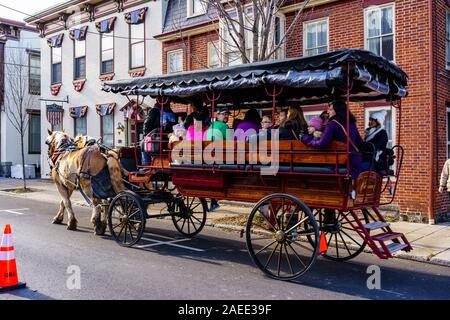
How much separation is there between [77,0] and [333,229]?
1795cm

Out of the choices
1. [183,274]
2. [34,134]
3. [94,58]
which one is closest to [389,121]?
[183,274]

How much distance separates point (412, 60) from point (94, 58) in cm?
1403

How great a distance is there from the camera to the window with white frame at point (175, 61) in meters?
16.5

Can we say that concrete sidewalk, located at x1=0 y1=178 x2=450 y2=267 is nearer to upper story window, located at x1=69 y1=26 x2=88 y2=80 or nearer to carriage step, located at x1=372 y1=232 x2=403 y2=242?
carriage step, located at x1=372 y1=232 x2=403 y2=242

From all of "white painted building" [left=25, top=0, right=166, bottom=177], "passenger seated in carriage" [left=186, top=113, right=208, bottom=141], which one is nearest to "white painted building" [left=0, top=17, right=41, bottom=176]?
"white painted building" [left=25, top=0, right=166, bottom=177]

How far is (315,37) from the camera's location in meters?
12.8

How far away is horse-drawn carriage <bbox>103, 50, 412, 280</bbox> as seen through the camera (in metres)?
5.88

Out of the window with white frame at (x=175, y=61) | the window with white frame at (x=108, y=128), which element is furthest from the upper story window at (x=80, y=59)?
the window with white frame at (x=175, y=61)

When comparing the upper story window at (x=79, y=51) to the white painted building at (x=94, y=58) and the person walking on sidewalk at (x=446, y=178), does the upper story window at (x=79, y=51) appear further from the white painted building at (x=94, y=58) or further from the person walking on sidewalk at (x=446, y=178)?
the person walking on sidewalk at (x=446, y=178)

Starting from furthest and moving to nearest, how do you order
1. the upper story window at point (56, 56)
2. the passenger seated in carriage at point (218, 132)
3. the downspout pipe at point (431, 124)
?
the upper story window at point (56, 56) < the downspout pipe at point (431, 124) < the passenger seated in carriage at point (218, 132)

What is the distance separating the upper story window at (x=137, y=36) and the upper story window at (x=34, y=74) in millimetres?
10635

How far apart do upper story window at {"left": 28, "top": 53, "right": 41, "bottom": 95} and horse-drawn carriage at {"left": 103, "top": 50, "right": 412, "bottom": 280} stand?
20.0 meters

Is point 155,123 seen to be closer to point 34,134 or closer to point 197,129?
point 197,129
